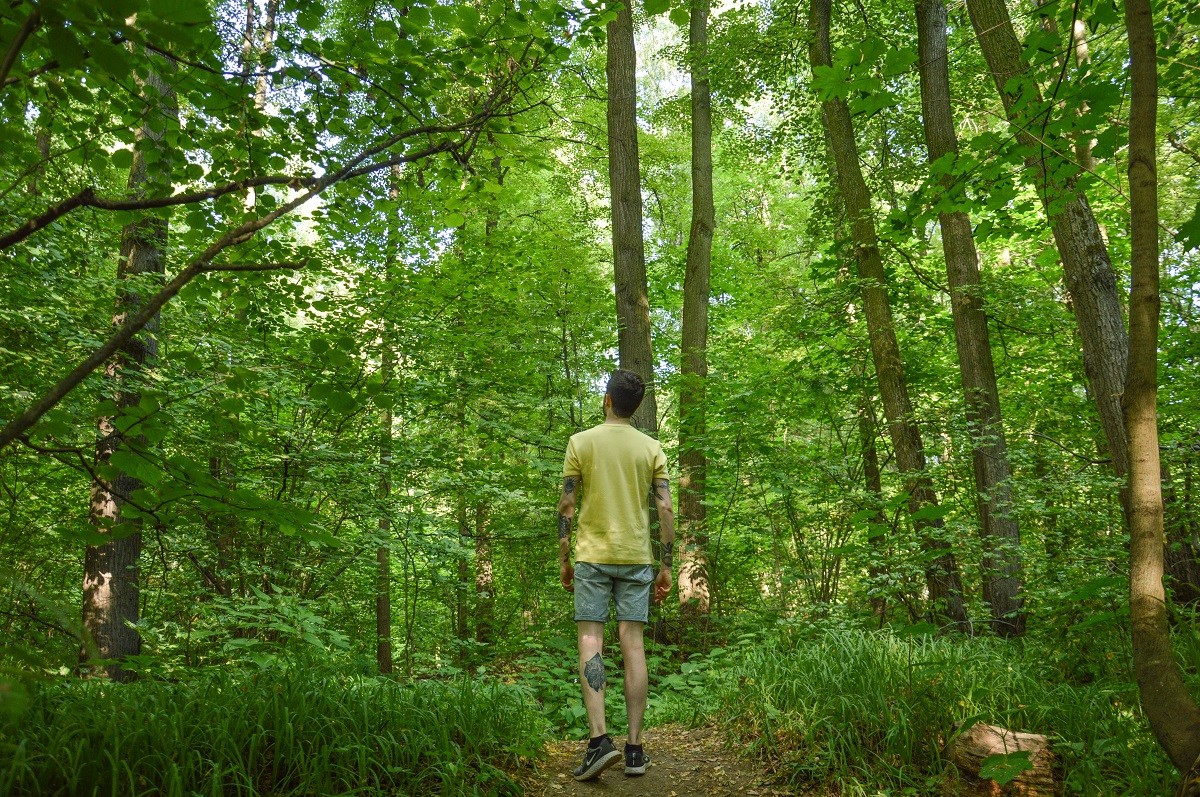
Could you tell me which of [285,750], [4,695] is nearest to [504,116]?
[285,750]

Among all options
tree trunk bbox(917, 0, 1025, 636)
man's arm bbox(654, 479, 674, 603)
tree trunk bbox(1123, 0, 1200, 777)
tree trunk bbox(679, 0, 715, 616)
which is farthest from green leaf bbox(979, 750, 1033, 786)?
tree trunk bbox(679, 0, 715, 616)

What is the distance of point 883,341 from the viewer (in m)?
7.57

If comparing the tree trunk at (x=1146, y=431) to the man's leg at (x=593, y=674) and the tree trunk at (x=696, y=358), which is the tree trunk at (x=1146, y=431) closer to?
the man's leg at (x=593, y=674)

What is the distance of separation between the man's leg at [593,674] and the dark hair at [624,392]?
3.93ft

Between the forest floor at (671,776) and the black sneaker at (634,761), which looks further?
the black sneaker at (634,761)

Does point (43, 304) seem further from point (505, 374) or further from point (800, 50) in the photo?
point (800, 50)

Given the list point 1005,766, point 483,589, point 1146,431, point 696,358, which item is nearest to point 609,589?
point 1005,766

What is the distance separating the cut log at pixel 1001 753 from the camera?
10.2 feet

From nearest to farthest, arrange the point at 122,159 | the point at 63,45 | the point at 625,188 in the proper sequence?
the point at 63,45, the point at 122,159, the point at 625,188

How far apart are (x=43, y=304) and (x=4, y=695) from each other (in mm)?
6186

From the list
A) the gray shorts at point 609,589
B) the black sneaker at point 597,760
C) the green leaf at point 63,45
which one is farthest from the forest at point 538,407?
the gray shorts at point 609,589

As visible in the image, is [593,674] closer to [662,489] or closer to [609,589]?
[609,589]

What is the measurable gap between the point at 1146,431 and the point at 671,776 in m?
2.84

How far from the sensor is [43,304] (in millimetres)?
5703
